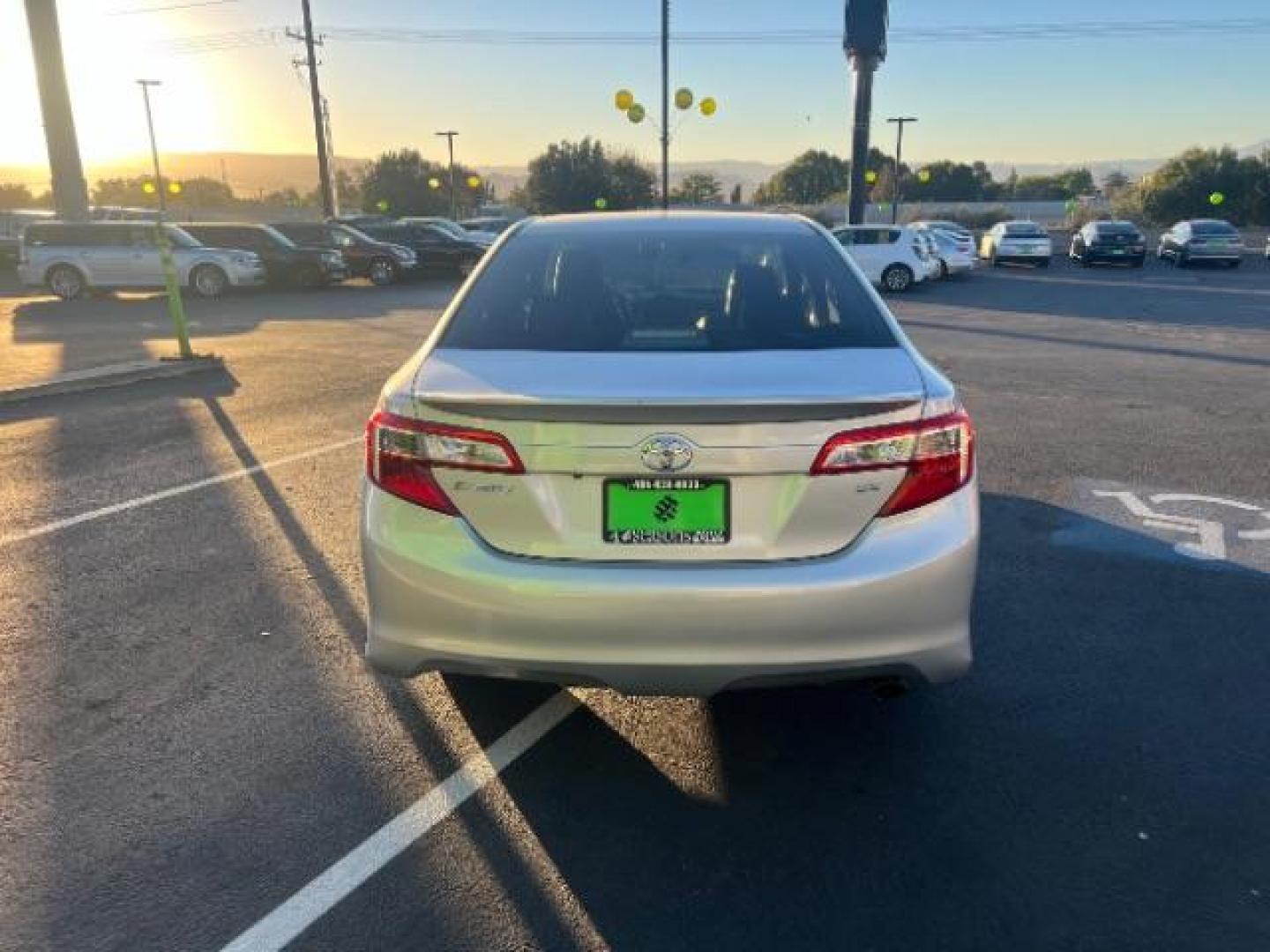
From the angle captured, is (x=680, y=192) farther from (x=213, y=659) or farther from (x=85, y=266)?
(x=213, y=659)

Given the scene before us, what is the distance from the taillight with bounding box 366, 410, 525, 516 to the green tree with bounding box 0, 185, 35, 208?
248ft

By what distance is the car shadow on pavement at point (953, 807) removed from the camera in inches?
95.3

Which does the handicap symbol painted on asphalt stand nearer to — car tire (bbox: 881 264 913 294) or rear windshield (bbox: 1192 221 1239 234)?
car tire (bbox: 881 264 913 294)

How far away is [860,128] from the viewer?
3020 centimetres

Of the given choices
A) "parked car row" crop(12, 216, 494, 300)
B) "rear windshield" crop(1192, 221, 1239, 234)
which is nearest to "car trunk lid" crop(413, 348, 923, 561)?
"parked car row" crop(12, 216, 494, 300)

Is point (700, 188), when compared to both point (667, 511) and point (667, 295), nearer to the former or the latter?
point (667, 295)

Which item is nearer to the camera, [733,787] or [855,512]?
[855,512]

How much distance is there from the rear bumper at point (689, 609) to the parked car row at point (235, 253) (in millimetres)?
16377

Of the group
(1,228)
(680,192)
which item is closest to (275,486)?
(1,228)

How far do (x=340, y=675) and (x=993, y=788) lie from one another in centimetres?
236

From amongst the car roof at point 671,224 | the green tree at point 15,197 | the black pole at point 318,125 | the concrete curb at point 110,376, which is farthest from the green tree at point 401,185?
the car roof at point 671,224

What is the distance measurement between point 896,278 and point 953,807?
71.0 feet

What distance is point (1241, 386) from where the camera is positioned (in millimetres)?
10023

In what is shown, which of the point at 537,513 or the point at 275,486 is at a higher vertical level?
the point at 537,513
